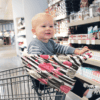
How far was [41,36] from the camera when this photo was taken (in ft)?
3.64

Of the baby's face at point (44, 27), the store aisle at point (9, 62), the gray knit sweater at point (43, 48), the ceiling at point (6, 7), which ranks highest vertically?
the ceiling at point (6, 7)

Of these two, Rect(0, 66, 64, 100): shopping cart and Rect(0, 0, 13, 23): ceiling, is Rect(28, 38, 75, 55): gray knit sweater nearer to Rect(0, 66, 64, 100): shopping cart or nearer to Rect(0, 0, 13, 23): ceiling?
Rect(0, 66, 64, 100): shopping cart

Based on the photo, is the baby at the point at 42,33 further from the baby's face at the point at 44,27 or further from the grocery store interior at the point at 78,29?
the grocery store interior at the point at 78,29

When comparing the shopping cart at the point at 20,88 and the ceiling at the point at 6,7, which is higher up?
the ceiling at the point at 6,7

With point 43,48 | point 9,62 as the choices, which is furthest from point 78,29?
point 9,62

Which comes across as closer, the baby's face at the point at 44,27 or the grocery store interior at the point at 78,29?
the baby's face at the point at 44,27

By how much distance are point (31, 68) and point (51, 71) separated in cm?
18

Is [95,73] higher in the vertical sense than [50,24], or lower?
lower

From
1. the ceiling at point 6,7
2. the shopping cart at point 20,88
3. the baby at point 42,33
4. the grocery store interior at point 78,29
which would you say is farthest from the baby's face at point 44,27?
the ceiling at point 6,7

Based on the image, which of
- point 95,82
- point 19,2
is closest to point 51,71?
point 95,82

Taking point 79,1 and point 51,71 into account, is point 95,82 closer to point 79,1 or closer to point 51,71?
point 51,71

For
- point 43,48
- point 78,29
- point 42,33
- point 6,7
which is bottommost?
point 43,48

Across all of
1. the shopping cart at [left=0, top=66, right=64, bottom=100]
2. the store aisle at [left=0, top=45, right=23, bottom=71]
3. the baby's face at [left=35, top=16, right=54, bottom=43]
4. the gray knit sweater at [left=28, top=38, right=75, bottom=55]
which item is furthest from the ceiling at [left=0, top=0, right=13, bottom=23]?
the baby's face at [left=35, top=16, right=54, bottom=43]

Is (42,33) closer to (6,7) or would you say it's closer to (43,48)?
(43,48)
